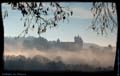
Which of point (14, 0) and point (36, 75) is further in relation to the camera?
point (36, 75)

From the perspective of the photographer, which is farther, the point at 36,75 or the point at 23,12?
the point at 36,75

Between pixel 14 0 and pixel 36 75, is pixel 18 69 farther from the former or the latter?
pixel 14 0

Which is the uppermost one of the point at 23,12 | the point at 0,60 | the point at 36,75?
the point at 23,12


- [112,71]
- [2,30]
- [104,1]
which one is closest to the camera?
[2,30]

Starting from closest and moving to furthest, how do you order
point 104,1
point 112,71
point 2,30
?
point 2,30, point 104,1, point 112,71

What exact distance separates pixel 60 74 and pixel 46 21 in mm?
1082

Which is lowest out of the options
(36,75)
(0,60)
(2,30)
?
(36,75)

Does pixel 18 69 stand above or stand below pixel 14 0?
below

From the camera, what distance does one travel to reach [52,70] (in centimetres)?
526

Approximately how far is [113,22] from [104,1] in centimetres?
40

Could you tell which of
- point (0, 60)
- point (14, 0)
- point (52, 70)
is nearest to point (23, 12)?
point (14, 0)

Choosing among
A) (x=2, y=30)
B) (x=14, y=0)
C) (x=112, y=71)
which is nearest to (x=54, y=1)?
(x=14, y=0)

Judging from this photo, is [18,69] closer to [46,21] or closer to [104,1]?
[46,21]

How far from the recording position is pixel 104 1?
4676 mm
